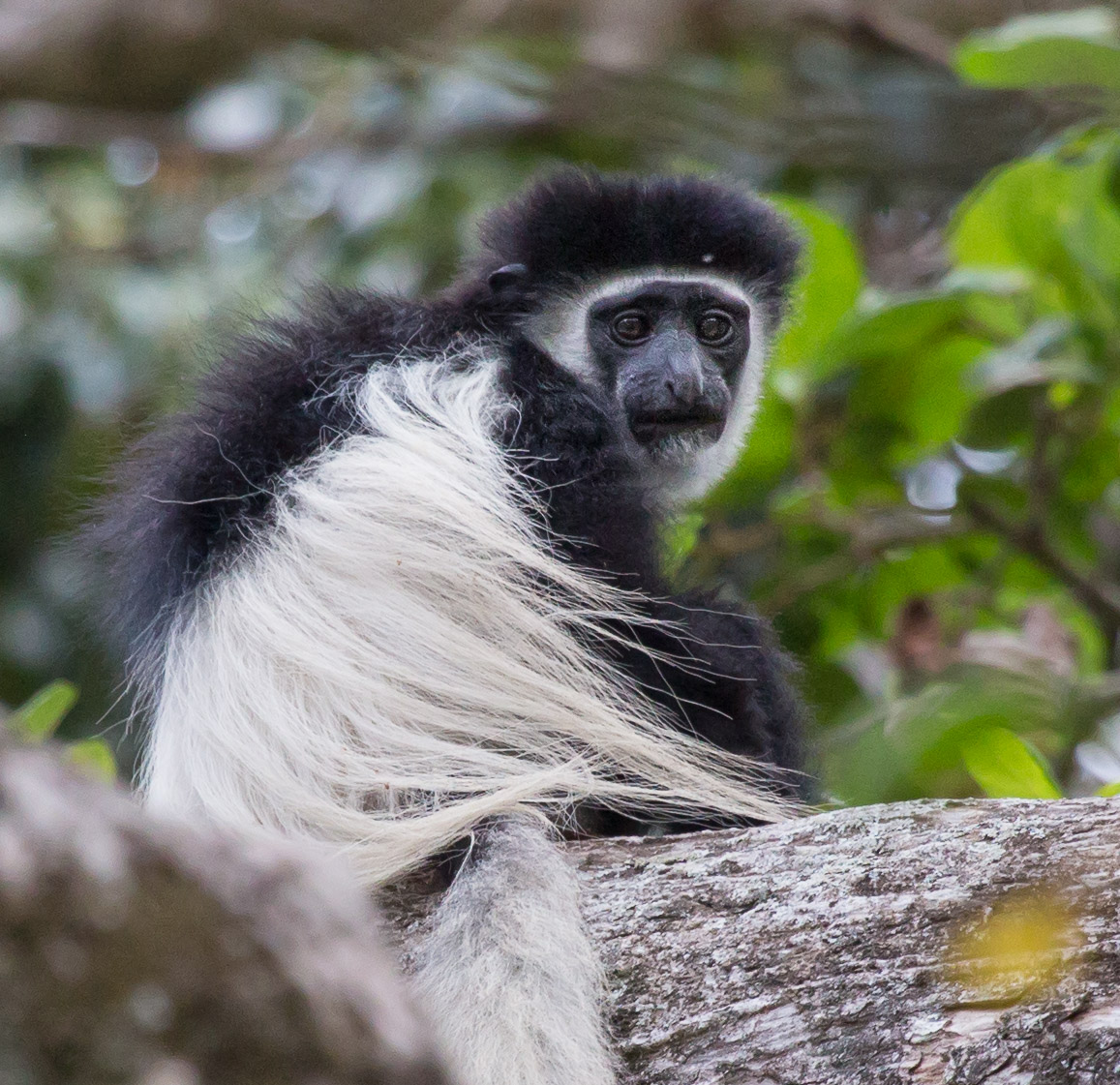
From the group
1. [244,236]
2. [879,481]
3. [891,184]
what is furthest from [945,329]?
[244,236]

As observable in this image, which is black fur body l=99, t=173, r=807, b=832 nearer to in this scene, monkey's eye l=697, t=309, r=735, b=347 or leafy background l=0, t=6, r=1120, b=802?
leafy background l=0, t=6, r=1120, b=802

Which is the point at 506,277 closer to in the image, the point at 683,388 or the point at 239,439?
the point at 683,388

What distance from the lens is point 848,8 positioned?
3555mm

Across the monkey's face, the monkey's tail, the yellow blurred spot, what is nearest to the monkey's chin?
the monkey's face

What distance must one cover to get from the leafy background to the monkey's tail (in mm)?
339

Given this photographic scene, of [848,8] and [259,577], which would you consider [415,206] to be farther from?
[259,577]

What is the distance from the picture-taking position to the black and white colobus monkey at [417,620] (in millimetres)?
1670

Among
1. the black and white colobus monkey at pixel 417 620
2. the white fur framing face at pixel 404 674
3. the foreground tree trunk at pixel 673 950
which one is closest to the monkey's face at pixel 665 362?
the black and white colobus monkey at pixel 417 620

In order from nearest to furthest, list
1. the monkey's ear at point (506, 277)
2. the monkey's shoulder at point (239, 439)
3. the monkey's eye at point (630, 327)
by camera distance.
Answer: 1. the monkey's shoulder at point (239, 439)
2. the monkey's ear at point (506, 277)
3. the monkey's eye at point (630, 327)

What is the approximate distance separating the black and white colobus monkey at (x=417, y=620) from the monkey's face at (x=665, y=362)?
25cm

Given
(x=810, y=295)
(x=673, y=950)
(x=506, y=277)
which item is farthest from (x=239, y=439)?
(x=810, y=295)

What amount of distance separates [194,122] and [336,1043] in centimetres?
411

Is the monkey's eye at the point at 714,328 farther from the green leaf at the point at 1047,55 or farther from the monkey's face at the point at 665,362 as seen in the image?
the green leaf at the point at 1047,55

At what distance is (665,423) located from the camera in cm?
220
